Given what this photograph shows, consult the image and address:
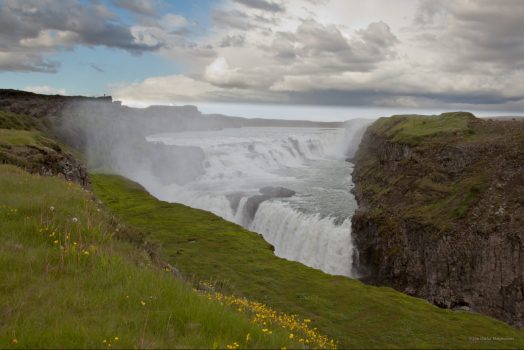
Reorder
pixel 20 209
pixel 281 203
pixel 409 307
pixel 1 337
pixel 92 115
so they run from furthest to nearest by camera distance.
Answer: pixel 92 115 → pixel 281 203 → pixel 409 307 → pixel 20 209 → pixel 1 337

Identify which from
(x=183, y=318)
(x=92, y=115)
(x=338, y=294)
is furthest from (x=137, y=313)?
(x=92, y=115)

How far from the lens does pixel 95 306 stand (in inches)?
261

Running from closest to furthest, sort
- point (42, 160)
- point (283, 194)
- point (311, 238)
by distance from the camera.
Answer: point (42, 160)
point (311, 238)
point (283, 194)

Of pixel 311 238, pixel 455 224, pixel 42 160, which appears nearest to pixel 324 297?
pixel 42 160

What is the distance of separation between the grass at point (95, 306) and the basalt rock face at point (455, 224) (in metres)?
38.3

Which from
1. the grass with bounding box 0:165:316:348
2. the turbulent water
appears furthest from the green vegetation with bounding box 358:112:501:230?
the grass with bounding box 0:165:316:348

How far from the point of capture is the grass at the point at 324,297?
2172 centimetres

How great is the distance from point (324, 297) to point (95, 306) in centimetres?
2263

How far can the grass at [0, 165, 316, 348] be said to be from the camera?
18.7 ft

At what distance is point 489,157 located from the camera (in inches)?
2067

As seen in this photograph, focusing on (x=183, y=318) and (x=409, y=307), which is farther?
(x=409, y=307)

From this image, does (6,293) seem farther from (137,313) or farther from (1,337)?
(137,313)

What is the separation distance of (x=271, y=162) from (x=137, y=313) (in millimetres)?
104279

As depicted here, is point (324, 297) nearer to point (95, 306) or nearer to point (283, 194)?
point (95, 306)
